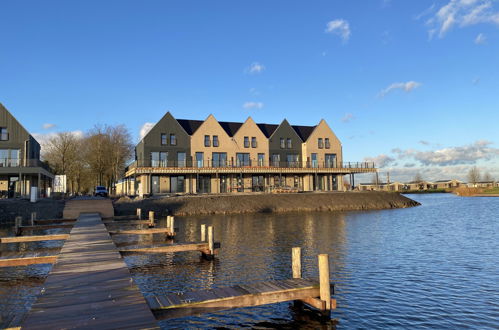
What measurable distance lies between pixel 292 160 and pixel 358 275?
129ft

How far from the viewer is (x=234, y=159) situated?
47688 millimetres

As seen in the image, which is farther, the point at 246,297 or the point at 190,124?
the point at 190,124

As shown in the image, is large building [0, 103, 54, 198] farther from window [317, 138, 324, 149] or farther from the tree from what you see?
the tree

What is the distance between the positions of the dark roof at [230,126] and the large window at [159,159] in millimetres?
9567

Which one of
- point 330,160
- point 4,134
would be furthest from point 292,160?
point 4,134

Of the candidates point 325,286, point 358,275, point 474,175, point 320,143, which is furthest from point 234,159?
point 474,175

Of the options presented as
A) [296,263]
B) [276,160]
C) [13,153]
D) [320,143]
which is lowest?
[296,263]

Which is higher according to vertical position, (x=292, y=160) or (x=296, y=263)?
(x=292, y=160)

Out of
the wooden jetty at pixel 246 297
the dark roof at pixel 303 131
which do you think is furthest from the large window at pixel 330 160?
the wooden jetty at pixel 246 297

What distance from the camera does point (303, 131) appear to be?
56750 mm

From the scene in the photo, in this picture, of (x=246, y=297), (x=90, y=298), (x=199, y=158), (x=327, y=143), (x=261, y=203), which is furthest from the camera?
(x=327, y=143)

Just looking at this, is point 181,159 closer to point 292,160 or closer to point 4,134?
point 292,160

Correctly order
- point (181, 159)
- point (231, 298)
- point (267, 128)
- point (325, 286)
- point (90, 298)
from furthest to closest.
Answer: point (267, 128) < point (181, 159) < point (325, 286) < point (231, 298) < point (90, 298)

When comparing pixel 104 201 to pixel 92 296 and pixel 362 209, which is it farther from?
pixel 362 209
